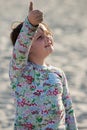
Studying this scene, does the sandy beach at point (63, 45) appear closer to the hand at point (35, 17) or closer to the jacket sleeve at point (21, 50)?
the jacket sleeve at point (21, 50)

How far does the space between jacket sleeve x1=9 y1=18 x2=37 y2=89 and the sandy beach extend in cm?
158

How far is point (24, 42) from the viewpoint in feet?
11.2

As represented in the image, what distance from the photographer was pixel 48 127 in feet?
11.9

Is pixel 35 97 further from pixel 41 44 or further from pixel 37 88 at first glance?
Answer: pixel 41 44

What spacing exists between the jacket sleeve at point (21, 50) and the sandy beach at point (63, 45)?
1581 millimetres

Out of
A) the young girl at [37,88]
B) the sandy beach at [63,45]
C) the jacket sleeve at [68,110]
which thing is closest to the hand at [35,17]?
the young girl at [37,88]

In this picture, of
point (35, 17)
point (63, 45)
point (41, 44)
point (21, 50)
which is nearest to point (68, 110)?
point (41, 44)

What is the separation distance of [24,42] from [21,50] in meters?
0.06

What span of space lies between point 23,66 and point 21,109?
25 centimetres

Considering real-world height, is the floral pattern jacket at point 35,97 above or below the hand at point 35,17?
below

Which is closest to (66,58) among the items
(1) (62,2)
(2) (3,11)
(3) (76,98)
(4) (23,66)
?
(3) (76,98)

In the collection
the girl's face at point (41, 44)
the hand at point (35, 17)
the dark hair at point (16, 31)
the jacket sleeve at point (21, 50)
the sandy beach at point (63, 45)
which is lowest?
the jacket sleeve at point (21, 50)

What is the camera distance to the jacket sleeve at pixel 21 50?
3.38m

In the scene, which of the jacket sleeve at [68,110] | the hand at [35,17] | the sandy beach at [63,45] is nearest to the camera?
the hand at [35,17]
